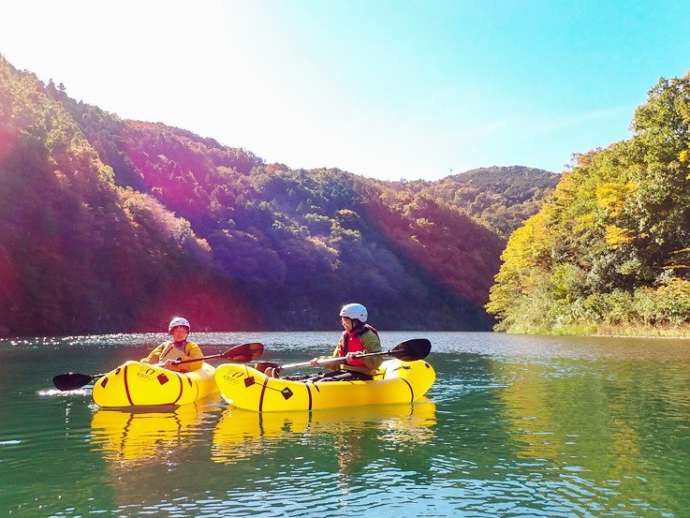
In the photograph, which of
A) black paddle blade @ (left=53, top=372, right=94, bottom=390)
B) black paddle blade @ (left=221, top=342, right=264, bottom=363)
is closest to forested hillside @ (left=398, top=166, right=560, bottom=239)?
black paddle blade @ (left=221, top=342, right=264, bottom=363)

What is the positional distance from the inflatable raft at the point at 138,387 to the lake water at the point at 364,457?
0.33 m

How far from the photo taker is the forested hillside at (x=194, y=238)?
45250mm

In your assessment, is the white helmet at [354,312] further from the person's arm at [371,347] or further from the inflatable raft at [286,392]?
the inflatable raft at [286,392]

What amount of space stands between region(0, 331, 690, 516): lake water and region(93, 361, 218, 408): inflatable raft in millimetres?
332

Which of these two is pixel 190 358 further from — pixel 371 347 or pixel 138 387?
pixel 371 347

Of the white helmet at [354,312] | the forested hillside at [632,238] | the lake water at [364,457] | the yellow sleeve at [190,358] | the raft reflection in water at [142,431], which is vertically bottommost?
the lake water at [364,457]

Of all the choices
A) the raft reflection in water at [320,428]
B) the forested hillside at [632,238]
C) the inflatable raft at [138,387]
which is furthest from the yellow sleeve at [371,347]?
the forested hillside at [632,238]

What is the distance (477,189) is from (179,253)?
338 ft

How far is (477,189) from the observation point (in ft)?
516

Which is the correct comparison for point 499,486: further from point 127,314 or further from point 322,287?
point 322,287

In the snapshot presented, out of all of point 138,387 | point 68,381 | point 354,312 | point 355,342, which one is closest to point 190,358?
point 138,387

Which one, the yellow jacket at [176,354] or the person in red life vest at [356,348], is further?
the yellow jacket at [176,354]

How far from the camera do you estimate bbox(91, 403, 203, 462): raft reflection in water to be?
328 inches

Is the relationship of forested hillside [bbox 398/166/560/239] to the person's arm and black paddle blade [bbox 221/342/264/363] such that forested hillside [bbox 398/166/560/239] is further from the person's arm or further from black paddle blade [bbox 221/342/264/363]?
the person's arm
